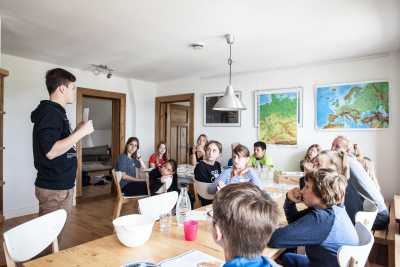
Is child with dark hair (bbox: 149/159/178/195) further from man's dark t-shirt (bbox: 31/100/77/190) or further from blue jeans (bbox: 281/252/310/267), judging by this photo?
blue jeans (bbox: 281/252/310/267)

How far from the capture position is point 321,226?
1260mm

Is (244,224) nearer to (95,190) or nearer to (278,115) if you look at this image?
(278,115)

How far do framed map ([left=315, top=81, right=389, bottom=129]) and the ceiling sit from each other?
0.45 metres

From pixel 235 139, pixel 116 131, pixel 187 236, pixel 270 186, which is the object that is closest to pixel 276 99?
pixel 235 139

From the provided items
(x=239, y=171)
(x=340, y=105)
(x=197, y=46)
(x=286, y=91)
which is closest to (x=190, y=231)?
(x=239, y=171)

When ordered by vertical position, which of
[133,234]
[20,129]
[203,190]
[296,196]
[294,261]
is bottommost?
[294,261]

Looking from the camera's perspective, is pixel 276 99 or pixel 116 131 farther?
pixel 116 131

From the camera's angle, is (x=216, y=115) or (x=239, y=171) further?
(x=216, y=115)

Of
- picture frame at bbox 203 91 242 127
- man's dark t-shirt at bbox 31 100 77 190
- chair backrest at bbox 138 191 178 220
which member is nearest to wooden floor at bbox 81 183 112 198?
picture frame at bbox 203 91 242 127

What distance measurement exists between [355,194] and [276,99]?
244 cm

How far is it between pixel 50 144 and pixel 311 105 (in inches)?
142

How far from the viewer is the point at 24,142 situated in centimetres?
408

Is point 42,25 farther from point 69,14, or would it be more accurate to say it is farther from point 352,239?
point 352,239

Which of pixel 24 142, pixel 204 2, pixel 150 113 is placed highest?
pixel 204 2
